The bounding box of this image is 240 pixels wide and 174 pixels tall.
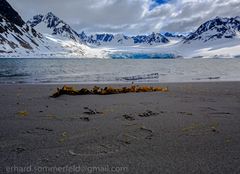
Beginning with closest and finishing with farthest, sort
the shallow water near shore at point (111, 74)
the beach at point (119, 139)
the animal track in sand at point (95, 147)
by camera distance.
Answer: the beach at point (119, 139)
the animal track in sand at point (95, 147)
the shallow water near shore at point (111, 74)

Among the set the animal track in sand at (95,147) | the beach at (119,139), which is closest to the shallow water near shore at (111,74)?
the beach at (119,139)

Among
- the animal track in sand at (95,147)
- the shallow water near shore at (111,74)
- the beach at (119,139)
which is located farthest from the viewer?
the shallow water near shore at (111,74)

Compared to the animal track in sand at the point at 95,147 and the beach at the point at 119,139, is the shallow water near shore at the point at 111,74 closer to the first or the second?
the beach at the point at 119,139

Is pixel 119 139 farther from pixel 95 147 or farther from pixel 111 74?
pixel 111 74

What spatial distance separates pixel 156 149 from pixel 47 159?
1848mm

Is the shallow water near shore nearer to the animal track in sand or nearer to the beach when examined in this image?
the beach

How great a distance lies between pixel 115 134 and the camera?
5.88 meters

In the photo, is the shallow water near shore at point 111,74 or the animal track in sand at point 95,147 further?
the shallow water near shore at point 111,74

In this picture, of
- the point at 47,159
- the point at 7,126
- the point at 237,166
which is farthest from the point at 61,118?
the point at 237,166

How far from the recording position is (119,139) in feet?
18.2

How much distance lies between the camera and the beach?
4.28 meters

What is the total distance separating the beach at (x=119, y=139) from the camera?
14.0ft

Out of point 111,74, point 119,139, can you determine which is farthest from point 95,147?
point 111,74

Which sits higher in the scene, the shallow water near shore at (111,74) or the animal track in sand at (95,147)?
the shallow water near shore at (111,74)
